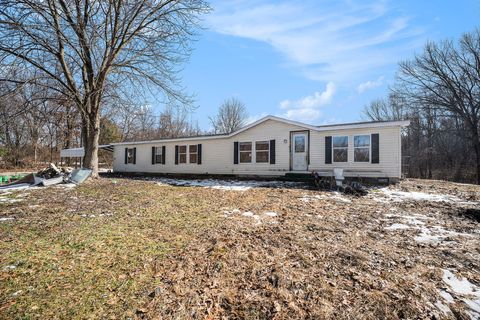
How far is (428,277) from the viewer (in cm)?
317

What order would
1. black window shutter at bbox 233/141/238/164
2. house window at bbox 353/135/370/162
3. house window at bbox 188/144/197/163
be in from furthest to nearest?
house window at bbox 188/144/197/163 < black window shutter at bbox 233/141/238/164 < house window at bbox 353/135/370/162

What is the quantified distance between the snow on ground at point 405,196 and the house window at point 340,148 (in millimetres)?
2803

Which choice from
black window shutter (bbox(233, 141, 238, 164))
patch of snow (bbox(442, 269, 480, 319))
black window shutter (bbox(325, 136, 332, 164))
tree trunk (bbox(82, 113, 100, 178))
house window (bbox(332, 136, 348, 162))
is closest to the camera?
patch of snow (bbox(442, 269, 480, 319))

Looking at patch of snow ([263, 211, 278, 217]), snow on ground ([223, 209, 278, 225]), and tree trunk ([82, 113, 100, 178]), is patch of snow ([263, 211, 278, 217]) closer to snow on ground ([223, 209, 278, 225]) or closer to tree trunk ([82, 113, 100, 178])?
snow on ground ([223, 209, 278, 225])

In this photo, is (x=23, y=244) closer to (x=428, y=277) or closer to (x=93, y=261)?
(x=93, y=261)

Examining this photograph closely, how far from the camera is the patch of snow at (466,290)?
→ 261cm

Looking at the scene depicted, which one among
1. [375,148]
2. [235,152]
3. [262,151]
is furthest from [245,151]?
[375,148]

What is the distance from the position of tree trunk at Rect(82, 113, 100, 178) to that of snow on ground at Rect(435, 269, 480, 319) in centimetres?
1197

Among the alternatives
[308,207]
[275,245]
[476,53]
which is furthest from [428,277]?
[476,53]

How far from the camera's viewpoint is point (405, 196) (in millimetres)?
9039

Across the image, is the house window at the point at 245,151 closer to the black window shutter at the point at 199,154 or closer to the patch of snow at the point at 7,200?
the black window shutter at the point at 199,154

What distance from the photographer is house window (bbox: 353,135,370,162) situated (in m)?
12.0

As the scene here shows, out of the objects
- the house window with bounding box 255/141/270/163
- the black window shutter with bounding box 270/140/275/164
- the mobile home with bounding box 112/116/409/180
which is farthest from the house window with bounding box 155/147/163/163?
the black window shutter with bounding box 270/140/275/164

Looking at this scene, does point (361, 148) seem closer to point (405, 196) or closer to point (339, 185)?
point (339, 185)
